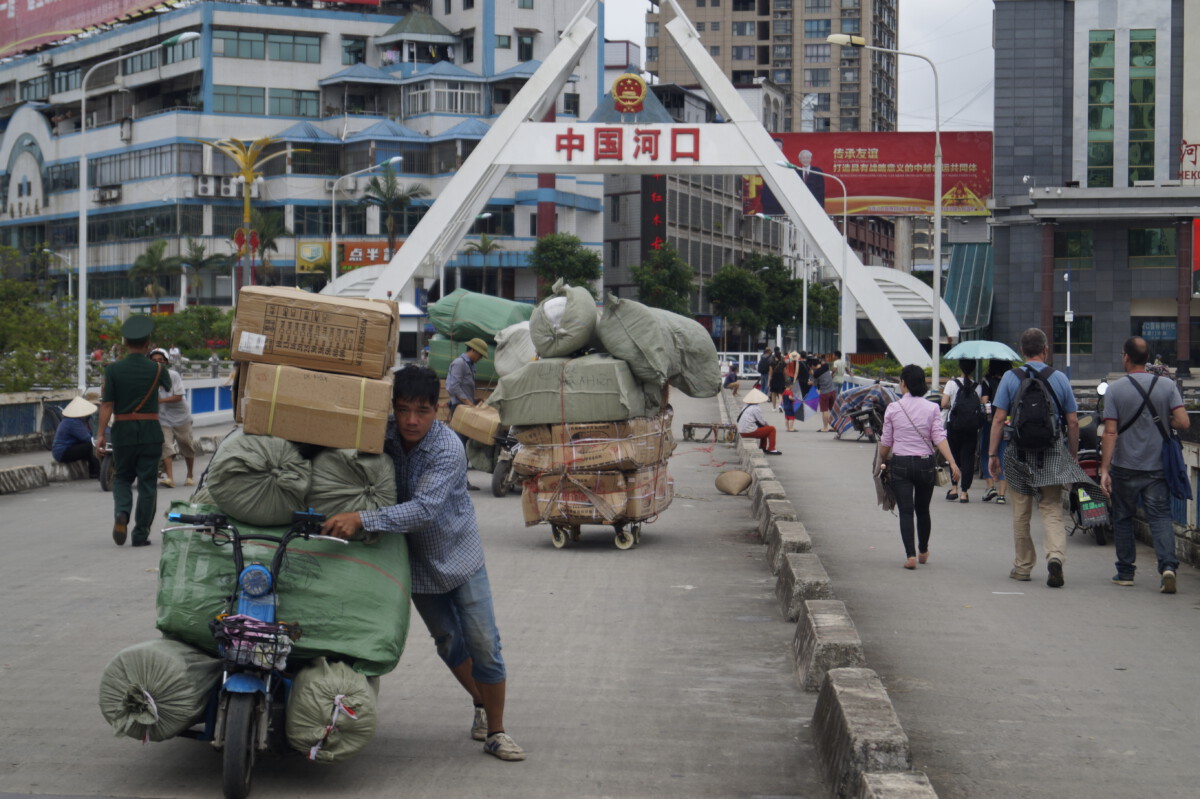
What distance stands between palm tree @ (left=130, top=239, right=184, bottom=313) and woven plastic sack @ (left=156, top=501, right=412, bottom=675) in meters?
71.4

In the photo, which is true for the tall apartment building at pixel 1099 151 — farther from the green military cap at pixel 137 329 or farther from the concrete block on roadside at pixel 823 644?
the concrete block on roadside at pixel 823 644

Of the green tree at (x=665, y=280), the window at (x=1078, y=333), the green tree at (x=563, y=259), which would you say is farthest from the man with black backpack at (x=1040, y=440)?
the green tree at (x=665, y=280)

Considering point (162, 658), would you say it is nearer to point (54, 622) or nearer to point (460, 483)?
point (460, 483)

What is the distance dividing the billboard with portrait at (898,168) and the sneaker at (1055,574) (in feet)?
153

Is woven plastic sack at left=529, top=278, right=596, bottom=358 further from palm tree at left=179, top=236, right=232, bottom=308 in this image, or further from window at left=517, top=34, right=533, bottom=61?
window at left=517, top=34, right=533, bottom=61

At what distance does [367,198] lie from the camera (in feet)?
243

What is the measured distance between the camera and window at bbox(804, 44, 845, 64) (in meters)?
126

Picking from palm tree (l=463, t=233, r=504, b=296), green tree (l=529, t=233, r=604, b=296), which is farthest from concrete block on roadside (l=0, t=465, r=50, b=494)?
palm tree (l=463, t=233, r=504, b=296)

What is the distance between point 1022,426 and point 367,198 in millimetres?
67048

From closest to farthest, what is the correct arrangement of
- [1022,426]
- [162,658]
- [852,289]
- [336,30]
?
[162,658] → [1022,426] → [852,289] → [336,30]

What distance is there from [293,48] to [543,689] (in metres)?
77.3

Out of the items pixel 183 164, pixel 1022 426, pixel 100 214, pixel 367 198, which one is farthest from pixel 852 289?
pixel 100 214

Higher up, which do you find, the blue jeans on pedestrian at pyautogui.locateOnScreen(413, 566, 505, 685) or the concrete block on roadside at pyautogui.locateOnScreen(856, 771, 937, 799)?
the blue jeans on pedestrian at pyautogui.locateOnScreen(413, 566, 505, 685)

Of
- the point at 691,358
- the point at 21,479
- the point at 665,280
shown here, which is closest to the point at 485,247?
the point at 665,280
